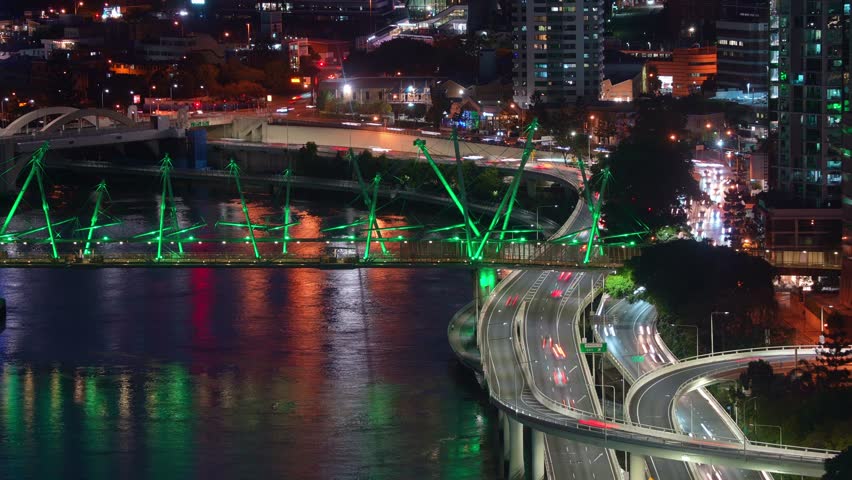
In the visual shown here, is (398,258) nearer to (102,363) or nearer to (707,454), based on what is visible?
(102,363)

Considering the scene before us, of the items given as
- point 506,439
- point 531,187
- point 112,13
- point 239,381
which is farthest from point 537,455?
point 112,13

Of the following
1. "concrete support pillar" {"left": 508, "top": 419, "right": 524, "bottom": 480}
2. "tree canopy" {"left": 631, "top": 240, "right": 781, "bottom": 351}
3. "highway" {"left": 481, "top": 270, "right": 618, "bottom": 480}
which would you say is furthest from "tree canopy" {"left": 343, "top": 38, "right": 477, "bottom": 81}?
"concrete support pillar" {"left": 508, "top": 419, "right": 524, "bottom": 480}

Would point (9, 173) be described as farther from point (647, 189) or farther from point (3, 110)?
point (647, 189)

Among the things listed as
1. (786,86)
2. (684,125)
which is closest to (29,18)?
(684,125)

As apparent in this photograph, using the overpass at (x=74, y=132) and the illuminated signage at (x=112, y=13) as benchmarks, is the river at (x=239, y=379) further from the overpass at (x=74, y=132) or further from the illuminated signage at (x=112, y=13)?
the illuminated signage at (x=112, y=13)

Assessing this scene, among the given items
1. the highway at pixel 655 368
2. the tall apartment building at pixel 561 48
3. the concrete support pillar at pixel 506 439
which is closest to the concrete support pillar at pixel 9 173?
the tall apartment building at pixel 561 48

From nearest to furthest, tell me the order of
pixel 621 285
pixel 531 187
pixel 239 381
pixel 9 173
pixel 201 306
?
pixel 239 381 < pixel 621 285 < pixel 201 306 < pixel 531 187 < pixel 9 173
